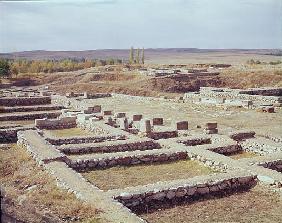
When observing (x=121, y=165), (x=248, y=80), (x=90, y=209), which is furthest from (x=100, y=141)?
(x=248, y=80)

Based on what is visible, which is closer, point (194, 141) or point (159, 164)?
point (159, 164)

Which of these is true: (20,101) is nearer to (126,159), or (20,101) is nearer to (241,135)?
(241,135)

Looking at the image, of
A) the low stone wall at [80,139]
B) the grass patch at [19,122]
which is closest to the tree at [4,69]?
the grass patch at [19,122]

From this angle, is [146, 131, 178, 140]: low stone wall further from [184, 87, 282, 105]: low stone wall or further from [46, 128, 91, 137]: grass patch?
[184, 87, 282, 105]: low stone wall

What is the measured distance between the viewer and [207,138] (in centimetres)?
1664

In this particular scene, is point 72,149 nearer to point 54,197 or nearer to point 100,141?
point 100,141

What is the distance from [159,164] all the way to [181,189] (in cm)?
338

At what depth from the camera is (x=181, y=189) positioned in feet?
33.8

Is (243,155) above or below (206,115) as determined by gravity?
above

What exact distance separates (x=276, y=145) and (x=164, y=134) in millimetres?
4835

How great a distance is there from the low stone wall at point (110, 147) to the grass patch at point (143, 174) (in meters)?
1.98

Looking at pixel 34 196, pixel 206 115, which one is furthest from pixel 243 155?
pixel 206 115

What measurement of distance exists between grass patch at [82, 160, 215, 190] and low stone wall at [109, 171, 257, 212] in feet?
4.53

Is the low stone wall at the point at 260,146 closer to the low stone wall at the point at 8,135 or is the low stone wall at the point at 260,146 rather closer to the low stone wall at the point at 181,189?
the low stone wall at the point at 181,189
